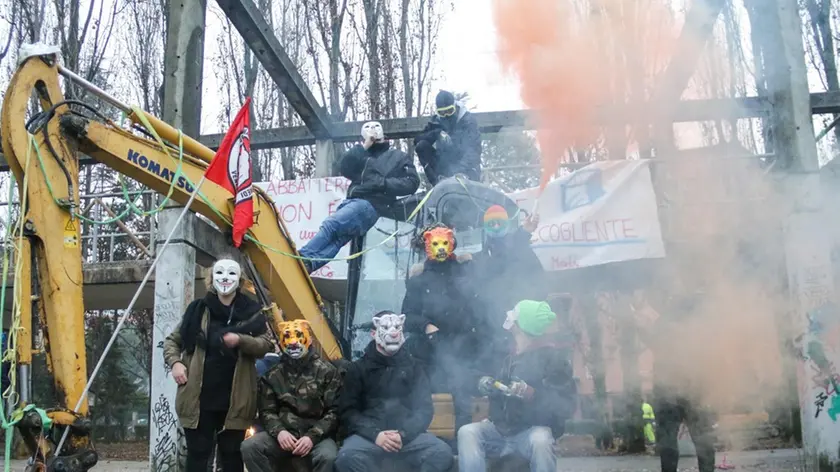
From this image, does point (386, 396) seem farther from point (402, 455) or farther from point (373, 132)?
point (373, 132)

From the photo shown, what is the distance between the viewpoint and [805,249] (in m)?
8.09

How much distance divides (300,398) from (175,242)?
9.95 feet

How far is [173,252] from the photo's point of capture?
8.05m

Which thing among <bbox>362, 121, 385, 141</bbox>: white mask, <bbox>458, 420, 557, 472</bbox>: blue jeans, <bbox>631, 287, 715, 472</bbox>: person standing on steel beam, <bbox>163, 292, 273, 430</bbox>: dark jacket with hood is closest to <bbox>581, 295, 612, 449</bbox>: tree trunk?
<bbox>631, 287, 715, 472</bbox>: person standing on steel beam

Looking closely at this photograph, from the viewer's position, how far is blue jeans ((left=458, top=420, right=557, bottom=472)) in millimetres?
5645

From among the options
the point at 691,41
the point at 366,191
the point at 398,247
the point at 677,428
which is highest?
the point at 691,41

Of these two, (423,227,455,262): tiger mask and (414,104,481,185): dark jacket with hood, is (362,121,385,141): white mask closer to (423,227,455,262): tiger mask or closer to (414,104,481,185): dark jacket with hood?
(414,104,481,185): dark jacket with hood

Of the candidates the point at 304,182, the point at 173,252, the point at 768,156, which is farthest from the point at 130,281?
the point at 768,156

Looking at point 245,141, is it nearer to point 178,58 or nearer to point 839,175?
point 178,58

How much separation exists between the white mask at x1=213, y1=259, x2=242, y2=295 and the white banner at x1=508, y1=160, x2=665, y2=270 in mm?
5346

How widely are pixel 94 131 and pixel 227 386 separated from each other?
2.24 m

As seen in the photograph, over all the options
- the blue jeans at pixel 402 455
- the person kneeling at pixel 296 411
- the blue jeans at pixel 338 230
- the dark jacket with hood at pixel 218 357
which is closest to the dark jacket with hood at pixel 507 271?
the blue jeans at pixel 338 230

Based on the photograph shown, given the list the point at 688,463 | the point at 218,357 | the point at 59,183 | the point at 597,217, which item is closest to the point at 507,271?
the point at 218,357

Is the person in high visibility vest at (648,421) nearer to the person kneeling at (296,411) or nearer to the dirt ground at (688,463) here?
the dirt ground at (688,463)
